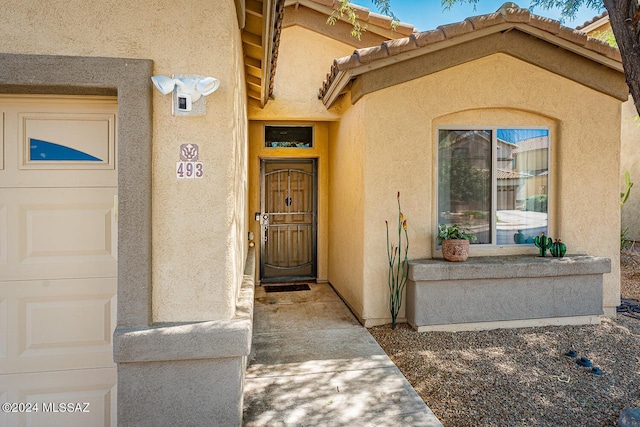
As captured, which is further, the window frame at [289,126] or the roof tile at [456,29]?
the window frame at [289,126]

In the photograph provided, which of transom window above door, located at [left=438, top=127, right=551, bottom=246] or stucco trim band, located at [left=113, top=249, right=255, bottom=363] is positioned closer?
stucco trim band, located at [left=113, top=249, right=255, bottom=363]

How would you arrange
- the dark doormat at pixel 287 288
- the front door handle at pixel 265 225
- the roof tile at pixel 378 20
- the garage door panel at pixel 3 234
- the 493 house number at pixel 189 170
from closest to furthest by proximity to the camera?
the 493 house number at pixel 189 170, the garage door panel at pixel 3 234, the dark doormat at pixel 287 288, the roof tile at pixel 378 20, the front door handle at pixel 265 225

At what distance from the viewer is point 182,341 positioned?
306cm

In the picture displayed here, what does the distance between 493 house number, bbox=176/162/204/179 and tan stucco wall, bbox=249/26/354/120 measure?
200 inches

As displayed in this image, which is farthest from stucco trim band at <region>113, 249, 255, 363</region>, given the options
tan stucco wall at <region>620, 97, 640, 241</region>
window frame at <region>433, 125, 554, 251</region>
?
tan stucco wall at <region>620, 97, 640, 241</region>

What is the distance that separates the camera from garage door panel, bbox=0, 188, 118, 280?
3.28 metres

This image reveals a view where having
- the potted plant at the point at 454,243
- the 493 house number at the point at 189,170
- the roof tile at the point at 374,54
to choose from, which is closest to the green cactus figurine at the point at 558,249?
the potted plant at the point at 454,243

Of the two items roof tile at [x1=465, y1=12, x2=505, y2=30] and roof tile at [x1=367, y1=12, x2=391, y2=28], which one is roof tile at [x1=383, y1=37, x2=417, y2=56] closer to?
roof tile at [x1=465, y1=12, x2=505, y2=30]

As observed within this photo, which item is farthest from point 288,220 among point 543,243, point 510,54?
point 510,54

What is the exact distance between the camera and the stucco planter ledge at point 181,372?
3.02m

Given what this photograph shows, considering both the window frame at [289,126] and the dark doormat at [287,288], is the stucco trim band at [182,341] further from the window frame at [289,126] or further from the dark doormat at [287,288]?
the window frame at [289,126]

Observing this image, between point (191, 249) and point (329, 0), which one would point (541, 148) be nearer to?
point (329, 0)

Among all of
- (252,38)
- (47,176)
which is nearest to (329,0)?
(252,38)

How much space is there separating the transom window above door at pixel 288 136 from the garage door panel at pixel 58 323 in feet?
19.5
